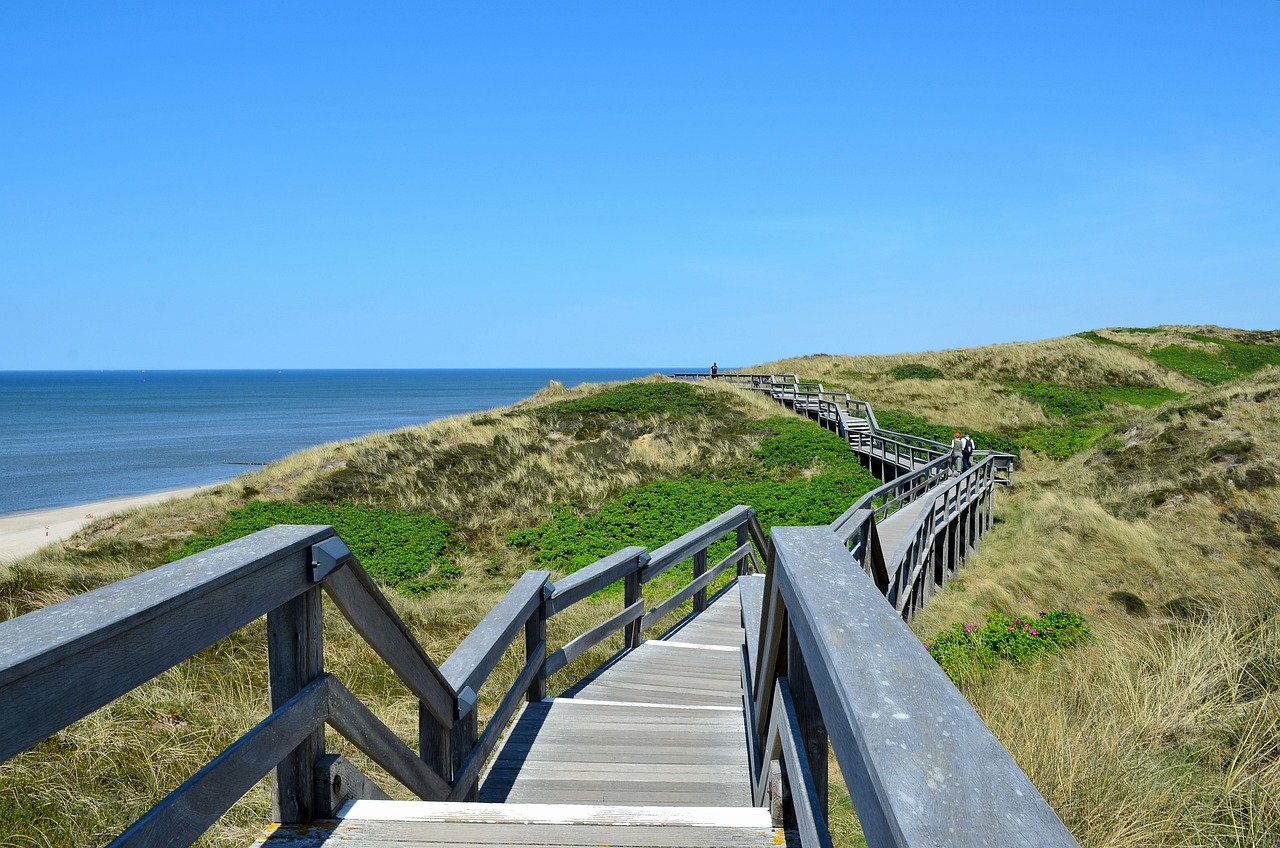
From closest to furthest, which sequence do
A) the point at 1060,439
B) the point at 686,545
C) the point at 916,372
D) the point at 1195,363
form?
the point at 686,545, the point at 1060,439, the point at 916,372, the point at 1195,363

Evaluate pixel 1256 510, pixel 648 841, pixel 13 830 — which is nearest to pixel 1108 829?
pixel 648 841

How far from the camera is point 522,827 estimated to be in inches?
103

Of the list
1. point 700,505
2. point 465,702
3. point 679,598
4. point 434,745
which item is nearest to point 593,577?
point 465,702

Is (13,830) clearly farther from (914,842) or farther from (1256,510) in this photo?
(1256,510)

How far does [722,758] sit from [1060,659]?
13.1ft

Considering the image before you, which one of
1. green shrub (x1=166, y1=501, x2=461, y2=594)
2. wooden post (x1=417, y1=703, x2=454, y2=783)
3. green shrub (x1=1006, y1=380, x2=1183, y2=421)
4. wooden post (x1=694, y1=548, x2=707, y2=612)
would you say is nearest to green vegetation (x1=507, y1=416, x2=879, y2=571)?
green shrub (x1=166, y1=501, x2=461, y2=594)

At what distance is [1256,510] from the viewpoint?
14.1 meters

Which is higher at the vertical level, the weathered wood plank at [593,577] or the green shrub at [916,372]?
the green shrub at [916,372]

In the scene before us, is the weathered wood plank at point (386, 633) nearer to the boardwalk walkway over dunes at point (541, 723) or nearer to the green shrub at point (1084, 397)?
the boardwalk walkway over dunes at point (541, 723)

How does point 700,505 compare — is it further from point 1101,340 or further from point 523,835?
point 1101,340

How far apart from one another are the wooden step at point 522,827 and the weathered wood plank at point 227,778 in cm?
34

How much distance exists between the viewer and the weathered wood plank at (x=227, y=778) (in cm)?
165

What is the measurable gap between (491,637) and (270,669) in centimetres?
180

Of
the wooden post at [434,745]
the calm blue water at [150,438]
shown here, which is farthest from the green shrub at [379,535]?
the calm blue water at [150,438]
